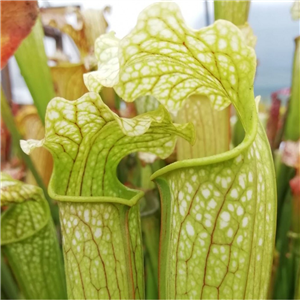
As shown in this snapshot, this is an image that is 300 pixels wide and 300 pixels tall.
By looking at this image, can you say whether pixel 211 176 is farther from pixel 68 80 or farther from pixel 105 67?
pixel 68 80

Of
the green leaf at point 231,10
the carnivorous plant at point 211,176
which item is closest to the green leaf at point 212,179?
the carnivorous plant at point 211,176

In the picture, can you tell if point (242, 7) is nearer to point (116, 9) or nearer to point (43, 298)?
point (43, 298)

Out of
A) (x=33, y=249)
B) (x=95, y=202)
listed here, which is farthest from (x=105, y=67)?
(x=33, y=249)

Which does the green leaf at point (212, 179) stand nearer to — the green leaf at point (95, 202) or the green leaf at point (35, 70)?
the green leaf at point (95, 202)

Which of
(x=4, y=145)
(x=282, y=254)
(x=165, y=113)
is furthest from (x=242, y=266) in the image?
(x=4, y=145)

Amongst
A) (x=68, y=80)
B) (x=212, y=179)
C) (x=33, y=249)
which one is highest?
(x=68, y=80)
